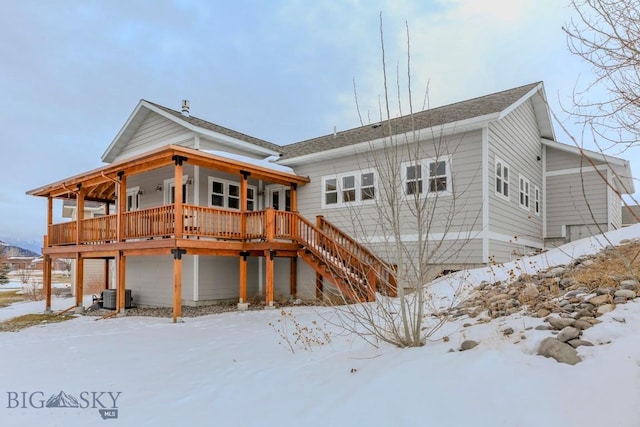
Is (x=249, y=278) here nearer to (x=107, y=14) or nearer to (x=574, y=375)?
(x=574, y=375)

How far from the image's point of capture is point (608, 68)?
4.62 metres

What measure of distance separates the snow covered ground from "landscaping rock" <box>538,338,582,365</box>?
0.07 meters

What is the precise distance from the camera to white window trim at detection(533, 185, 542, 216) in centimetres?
1479

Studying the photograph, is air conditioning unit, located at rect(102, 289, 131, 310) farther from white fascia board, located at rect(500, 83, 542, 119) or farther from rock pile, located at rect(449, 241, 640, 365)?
white fascia board, located at rect(500, 83, 542, 119)

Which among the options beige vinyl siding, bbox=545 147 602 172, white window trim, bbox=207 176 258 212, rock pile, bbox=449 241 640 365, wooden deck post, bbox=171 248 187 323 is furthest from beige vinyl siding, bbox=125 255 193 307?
beige vinyl siding, bbox=545 147 602 172

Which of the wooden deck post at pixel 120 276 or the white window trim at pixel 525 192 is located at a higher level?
the white window trim at pixel 525 192

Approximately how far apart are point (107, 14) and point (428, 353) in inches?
1005

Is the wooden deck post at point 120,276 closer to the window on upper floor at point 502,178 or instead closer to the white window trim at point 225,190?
the white window trim at point 225,190

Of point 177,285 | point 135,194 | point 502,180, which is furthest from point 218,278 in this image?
point 502,180

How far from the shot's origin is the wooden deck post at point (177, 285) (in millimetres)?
9671

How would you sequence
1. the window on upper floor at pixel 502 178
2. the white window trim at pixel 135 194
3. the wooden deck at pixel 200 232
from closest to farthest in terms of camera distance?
A: the wooden deck at pixel 200 232 → the window on upper floor at pixel 502 178 → the white window trim at pixel 135 194

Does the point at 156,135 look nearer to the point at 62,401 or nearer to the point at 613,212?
the point at 62,401

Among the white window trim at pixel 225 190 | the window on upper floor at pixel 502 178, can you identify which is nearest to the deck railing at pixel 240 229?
the white window trim at pixel 225 190

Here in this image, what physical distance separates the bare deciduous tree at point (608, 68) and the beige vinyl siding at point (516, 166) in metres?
6.06
